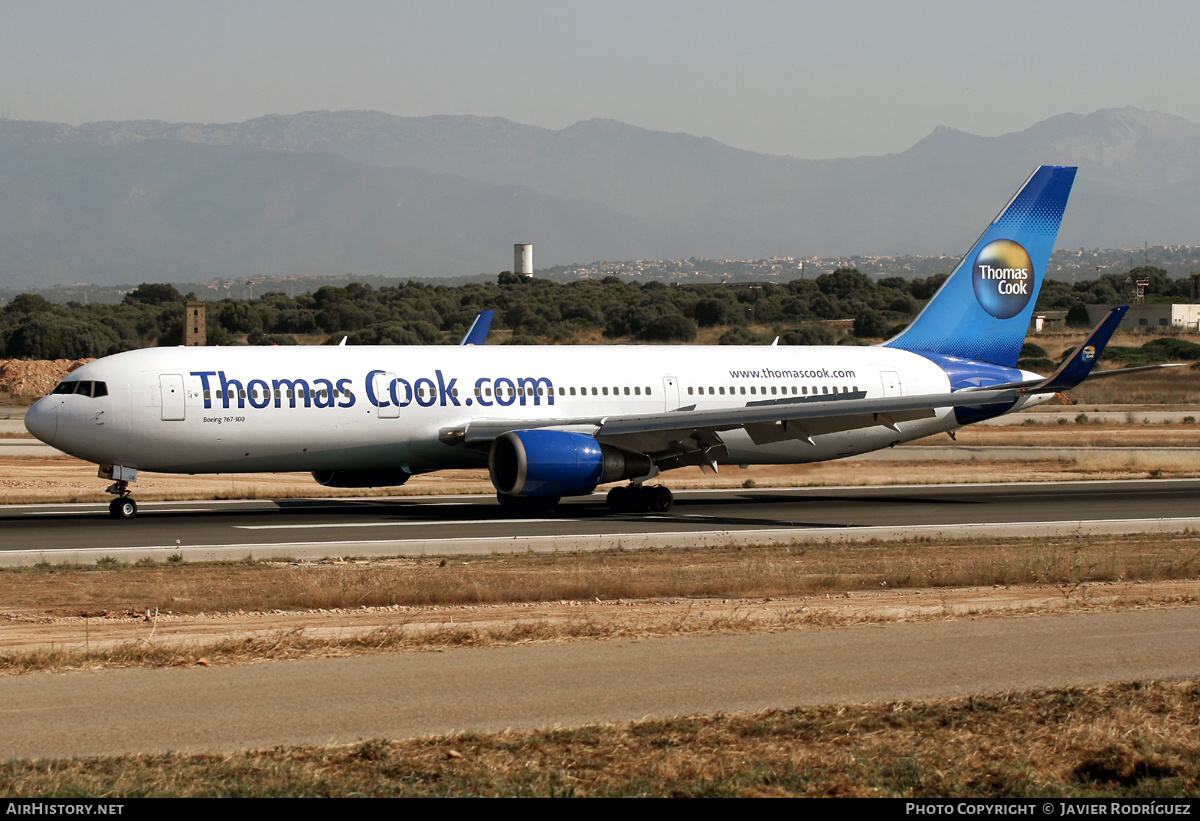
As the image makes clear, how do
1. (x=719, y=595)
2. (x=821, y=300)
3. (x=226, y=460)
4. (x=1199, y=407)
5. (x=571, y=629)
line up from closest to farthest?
1. (x=571, y=629)
2. (x=719, y=595)
3. (x=226, y=460)
4. (x=1199, y=407)
5. (x=821, y=300)

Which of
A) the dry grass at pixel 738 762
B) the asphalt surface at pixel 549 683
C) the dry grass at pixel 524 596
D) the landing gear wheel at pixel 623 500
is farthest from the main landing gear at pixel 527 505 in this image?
the dry grass at pixel 738 762

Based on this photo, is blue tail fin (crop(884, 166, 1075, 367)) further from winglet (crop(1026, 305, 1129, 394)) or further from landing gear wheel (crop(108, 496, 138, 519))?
landing gear wheel (crop(108, 496, 138, 519))

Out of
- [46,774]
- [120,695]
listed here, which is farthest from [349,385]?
[46,774]

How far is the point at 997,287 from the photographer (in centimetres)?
3938

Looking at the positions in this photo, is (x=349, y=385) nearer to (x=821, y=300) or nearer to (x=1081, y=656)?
(x=1081, y=656)

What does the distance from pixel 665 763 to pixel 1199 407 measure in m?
67.7

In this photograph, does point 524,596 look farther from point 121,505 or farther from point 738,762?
point 121,505

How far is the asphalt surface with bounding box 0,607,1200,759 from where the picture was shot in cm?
1161

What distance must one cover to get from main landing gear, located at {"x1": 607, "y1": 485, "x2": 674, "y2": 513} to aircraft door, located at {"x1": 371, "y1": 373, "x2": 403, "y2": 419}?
5.80 m

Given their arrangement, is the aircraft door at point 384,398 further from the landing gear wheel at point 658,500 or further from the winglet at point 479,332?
the winglet at point 479,332

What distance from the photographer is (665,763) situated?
10.6 meters

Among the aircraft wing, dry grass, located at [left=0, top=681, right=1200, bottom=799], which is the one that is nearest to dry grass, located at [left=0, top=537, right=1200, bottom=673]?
dry grass, located at [left=0, top=681, right=1200, bottom=799]

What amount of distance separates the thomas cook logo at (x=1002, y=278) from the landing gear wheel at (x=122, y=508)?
2346 cm

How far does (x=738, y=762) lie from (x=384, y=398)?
861 inches
